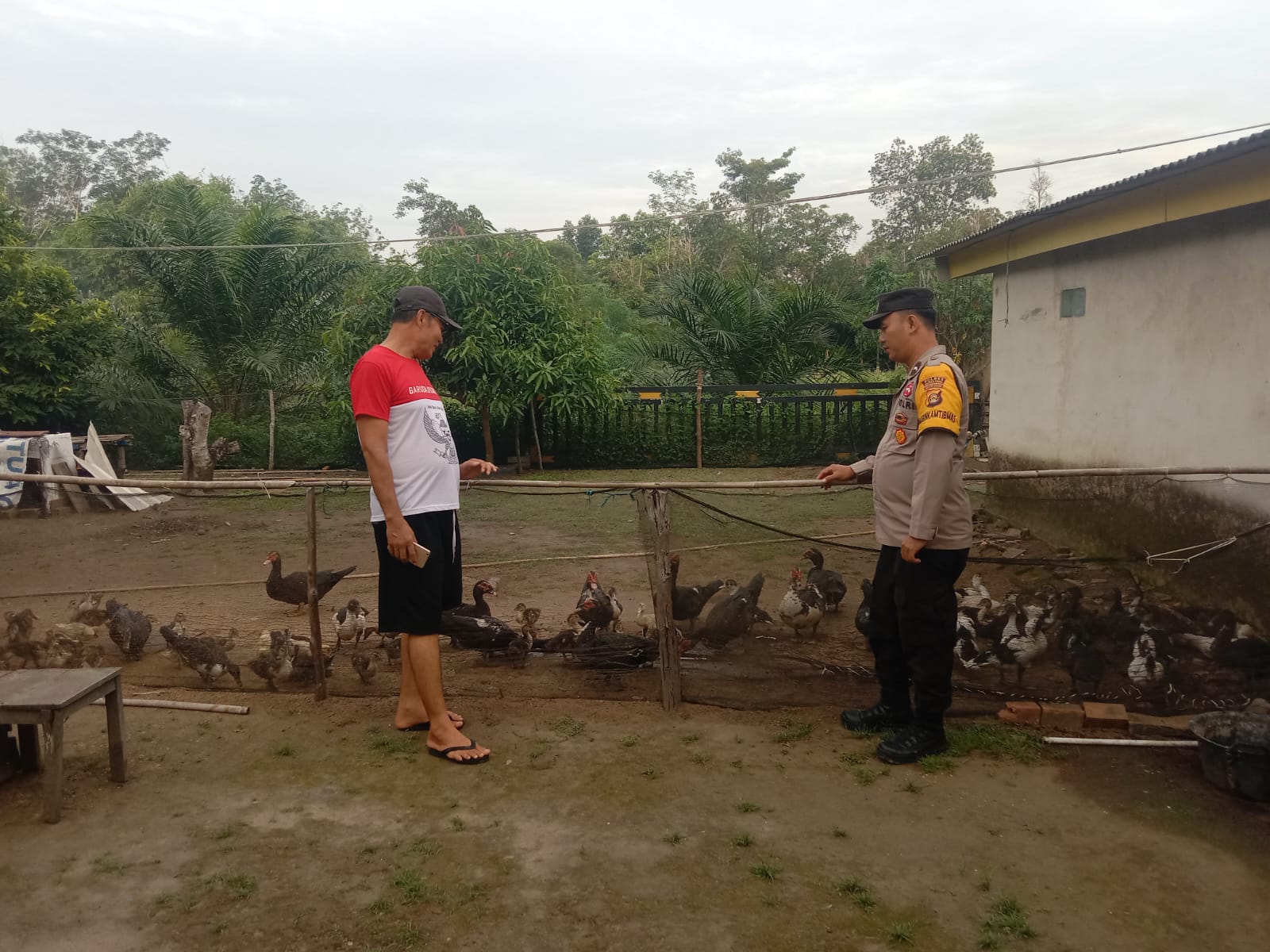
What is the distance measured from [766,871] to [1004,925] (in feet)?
2.29

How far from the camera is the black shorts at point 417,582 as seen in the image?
3.66m

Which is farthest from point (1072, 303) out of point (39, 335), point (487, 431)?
point (39, 335)

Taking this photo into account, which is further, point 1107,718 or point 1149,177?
point 1149,177

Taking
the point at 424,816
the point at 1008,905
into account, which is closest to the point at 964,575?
the point at 1008,905

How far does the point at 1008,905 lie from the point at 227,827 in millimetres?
2623

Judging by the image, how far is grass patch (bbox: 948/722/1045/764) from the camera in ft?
11.8

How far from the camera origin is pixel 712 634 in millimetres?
4191

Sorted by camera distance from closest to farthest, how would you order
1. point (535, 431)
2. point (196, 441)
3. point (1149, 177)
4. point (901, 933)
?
point (901, 933) < point (1149, 177) < point (196, 441) < point (535, 431)

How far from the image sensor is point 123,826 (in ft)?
10.5

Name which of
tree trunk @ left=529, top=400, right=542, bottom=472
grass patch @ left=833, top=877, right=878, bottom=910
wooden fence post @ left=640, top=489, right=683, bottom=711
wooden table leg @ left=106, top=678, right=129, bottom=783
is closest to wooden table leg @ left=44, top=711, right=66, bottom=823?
wooden table leg @ left=106, top=678, right=129, bottom=783

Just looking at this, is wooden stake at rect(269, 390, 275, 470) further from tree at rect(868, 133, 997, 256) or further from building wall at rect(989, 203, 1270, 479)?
tree at rect(868, 133, 997, 256)

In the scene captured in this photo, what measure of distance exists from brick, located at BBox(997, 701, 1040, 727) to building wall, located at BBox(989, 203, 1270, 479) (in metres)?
2.74

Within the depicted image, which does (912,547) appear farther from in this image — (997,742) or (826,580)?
(997,742)

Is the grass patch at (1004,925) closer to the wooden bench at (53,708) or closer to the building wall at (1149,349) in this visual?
the wooden bench at (53,708)
